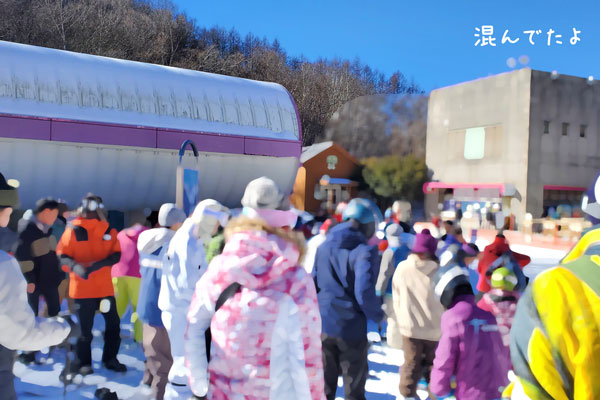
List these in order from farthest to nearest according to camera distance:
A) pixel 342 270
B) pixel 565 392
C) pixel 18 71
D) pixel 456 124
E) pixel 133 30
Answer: pixel 133 30 → pixel 456 124 → pixel 18 71 → pixel 342 270 → pixel 565 392

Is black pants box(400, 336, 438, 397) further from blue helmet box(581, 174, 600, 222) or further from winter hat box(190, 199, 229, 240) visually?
blue helmet box(581, 174, 600, 222)

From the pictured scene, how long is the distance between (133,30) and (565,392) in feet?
155

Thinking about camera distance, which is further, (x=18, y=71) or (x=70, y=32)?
(x=70, y=32)

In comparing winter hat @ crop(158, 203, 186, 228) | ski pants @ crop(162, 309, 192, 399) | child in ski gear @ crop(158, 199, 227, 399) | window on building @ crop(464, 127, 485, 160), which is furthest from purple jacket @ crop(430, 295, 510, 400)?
window on building @ crop(464, 127, 485, 160)

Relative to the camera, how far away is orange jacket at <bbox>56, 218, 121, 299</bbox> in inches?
176

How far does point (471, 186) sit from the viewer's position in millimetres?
28203

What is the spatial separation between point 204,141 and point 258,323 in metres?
10.3

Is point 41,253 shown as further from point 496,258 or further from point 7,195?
point 496,258

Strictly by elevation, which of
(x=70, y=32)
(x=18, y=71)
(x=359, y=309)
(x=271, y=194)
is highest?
(x=70, y=32)

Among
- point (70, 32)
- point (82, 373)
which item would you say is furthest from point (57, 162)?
point (70, 32)

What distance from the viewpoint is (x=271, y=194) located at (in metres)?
2.16

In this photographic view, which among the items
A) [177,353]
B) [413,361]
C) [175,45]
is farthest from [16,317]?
[175,45]

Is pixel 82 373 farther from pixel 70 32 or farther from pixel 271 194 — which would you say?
pixel 70 32

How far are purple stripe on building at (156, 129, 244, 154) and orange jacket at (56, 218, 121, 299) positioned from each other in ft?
23.3
